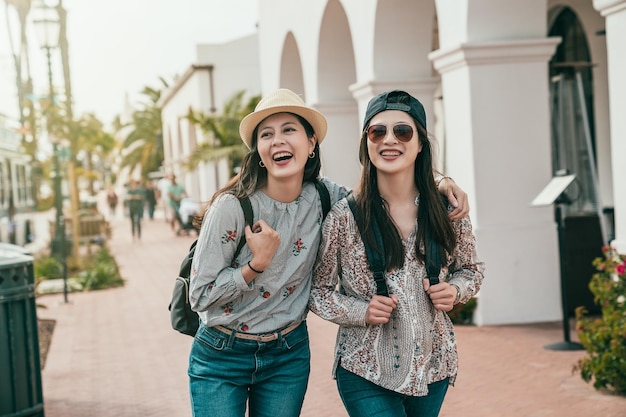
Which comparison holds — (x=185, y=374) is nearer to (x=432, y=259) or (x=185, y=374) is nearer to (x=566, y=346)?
(x=566, y=346)

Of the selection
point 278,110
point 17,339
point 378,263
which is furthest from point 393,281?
point 17,339

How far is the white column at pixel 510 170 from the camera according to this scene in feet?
29.5

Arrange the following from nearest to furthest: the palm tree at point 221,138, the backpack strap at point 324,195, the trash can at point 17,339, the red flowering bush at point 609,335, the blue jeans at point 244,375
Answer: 1. the blue jeans at point 244,375
2. the backpack strap at point 324,195
3. the trash can at point 17,339
4. the red flowering bush at point 609,335
5. the palm tree at point 221,138

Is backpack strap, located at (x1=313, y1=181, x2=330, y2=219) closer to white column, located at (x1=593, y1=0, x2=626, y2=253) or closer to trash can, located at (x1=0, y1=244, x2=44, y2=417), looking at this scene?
trash can, located at (x1=0, y1=244, x2=44, y2=417)

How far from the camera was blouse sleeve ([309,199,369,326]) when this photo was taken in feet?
10.2

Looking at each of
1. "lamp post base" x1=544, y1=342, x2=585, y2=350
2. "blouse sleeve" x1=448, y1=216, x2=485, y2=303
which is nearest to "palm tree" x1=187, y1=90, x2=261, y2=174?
"lamp post base" x1=544, y1=342, x2=585, y2=350

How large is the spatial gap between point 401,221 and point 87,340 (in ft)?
26.8

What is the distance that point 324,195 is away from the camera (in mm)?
3420

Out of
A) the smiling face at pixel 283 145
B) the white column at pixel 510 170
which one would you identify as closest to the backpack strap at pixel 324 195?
the smiling face at pixel 283 145

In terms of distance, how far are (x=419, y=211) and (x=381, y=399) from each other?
67cm

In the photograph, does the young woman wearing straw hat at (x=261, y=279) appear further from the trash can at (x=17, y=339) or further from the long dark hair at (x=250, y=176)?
the trash can at (x=17, y=339)

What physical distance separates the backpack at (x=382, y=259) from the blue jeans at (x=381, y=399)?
1.09 feet

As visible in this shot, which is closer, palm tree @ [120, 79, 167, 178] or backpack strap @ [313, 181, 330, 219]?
backpack strap @ [313, 181, 330, 219]

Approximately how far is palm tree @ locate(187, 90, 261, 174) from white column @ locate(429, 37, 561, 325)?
802 inches
